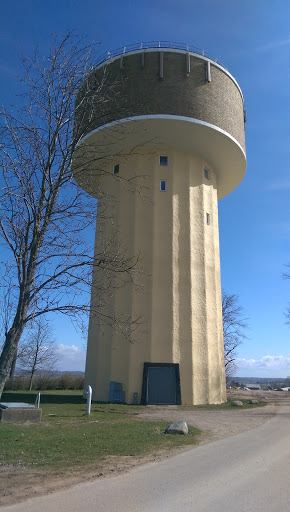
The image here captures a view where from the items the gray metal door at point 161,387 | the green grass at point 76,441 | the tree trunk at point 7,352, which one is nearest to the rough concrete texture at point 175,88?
the gray metal door at point 161,387

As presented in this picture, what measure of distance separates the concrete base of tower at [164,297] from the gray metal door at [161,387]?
0.05 metres

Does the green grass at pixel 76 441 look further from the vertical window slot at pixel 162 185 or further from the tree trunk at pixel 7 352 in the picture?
the vertical window slot at pixel 162 185

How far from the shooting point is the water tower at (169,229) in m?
18.5

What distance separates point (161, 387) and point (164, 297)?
4.34 metres

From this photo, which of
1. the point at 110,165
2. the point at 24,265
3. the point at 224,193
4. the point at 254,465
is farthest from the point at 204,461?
the point at 224,193

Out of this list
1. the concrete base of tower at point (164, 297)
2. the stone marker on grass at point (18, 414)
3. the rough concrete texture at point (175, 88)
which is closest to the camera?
the stone marker on grass at point (18, 414)

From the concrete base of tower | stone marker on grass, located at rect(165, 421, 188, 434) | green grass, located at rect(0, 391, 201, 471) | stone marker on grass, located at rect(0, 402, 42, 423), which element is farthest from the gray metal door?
stone marker on grass, located at rect(165, 421, 188, 434)

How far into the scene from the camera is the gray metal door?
18047 mm

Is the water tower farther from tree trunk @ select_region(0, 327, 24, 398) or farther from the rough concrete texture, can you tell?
tree trunk @ select_region(0, 327, 24, 398)

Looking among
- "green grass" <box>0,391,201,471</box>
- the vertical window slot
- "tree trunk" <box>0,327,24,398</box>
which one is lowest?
"green grass" <box>0,391,201,471</box>

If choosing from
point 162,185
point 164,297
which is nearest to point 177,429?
point 164,297

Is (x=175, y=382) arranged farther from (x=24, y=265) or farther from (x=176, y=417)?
(x=24, y=265)

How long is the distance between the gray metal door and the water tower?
46 mm

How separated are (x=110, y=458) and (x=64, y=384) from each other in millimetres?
25174
